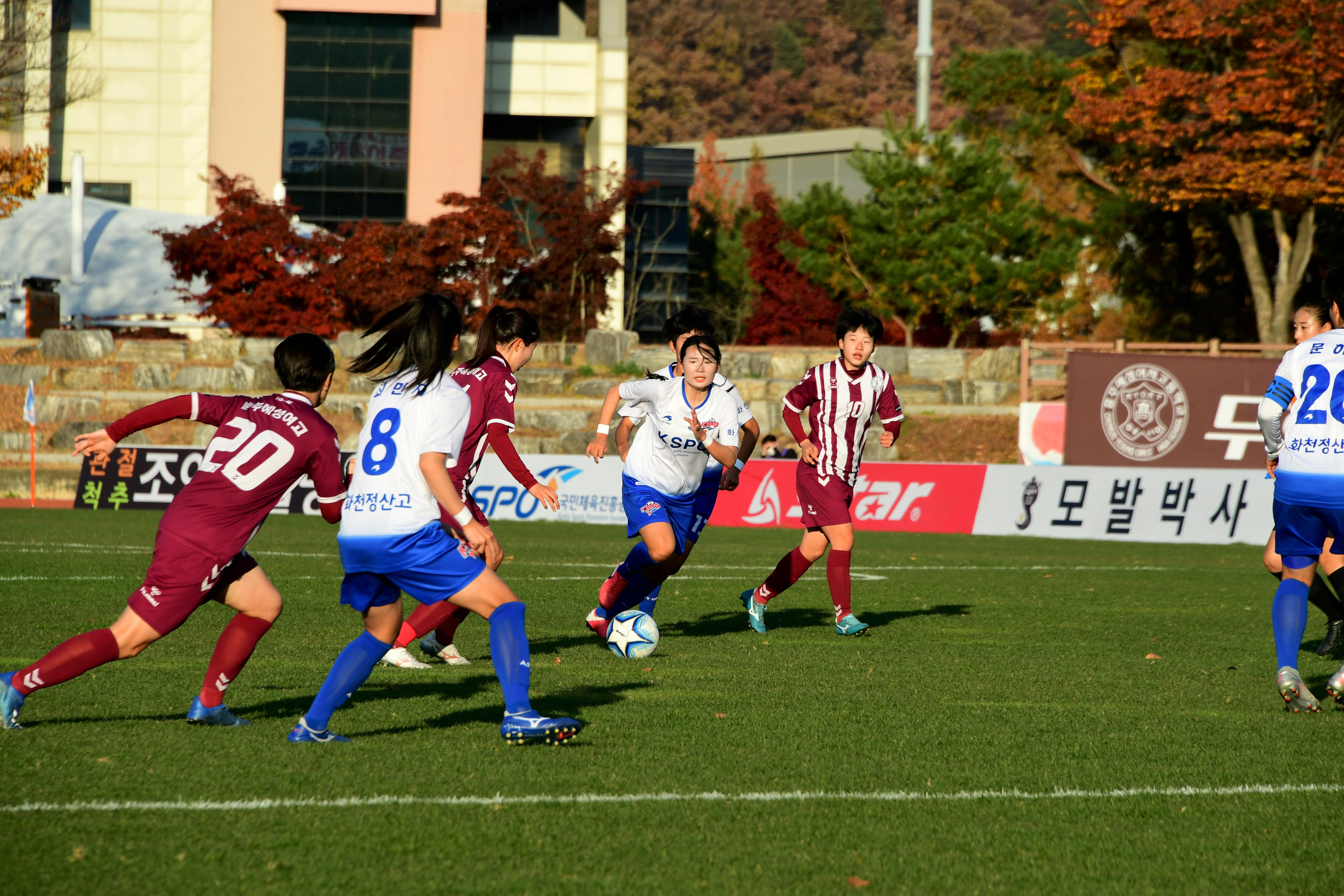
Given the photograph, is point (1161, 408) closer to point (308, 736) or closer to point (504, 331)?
point (504, 331)

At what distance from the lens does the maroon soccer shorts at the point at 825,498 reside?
9398 mm

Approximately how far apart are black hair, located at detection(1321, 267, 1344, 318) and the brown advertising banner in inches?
658

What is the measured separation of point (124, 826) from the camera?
13.7 feet

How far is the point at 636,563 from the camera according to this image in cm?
828

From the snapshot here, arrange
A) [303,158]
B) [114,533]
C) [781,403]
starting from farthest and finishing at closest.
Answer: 1. [303,158]
2. [781,403]
3. [114,533]

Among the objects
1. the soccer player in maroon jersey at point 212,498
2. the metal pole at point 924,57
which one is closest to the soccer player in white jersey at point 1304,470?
the soccer player in maroon jersey at point 212,498

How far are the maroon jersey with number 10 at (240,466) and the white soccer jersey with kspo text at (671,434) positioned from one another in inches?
130

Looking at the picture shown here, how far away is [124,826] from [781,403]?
2387cm

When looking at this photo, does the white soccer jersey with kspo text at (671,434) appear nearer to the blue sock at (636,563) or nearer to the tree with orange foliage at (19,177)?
the blue sock at (636,563)

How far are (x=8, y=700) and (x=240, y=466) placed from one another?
138cm

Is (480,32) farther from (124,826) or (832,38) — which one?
(832,38)

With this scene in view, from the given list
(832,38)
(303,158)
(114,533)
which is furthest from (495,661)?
(832,38)

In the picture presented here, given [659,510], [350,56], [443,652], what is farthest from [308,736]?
[350,56]

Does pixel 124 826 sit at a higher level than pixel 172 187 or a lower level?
lower
